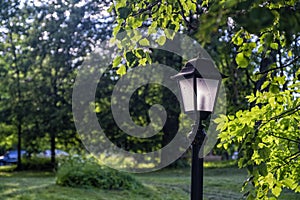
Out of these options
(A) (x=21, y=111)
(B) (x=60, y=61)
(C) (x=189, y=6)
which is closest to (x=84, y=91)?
(B) (x=60, y=61)

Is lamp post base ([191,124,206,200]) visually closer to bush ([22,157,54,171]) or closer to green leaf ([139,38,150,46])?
green leaf ([139,38,150,46])

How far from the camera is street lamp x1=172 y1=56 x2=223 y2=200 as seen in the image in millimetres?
2758

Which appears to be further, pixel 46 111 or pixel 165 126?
pixel 165 126

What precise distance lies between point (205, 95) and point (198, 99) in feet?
0.19

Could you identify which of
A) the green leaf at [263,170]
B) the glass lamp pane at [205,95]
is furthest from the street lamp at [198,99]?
the green leaf at [263,170]

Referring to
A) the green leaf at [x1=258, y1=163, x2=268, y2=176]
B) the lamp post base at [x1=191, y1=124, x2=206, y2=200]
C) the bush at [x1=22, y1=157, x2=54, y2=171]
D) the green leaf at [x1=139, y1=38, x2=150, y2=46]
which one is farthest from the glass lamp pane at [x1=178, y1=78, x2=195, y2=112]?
the bush at [x1=22, y1=157, x2=54, y2=171]

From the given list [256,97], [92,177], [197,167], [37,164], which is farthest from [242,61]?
[37,164]

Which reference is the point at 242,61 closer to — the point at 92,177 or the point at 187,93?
the point at 187,93

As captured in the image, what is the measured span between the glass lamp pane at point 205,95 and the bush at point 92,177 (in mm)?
5381

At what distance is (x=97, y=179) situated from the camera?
786 cm

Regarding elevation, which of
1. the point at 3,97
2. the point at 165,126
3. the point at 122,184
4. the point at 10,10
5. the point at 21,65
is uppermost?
the point at 10,10

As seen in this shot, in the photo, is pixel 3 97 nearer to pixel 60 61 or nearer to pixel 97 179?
pixel 60 61

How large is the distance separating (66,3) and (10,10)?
1854 millimetres

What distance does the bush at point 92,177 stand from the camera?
777cm
